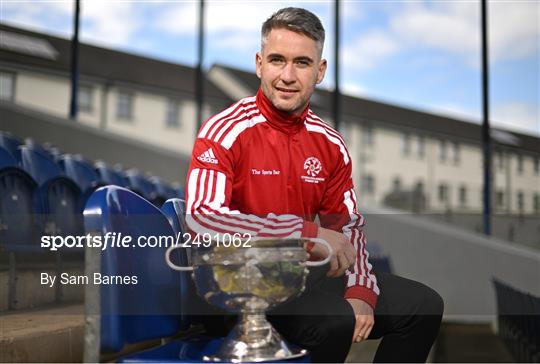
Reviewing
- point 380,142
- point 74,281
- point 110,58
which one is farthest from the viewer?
point 380,142

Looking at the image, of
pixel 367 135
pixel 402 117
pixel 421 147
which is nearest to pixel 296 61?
pixel 367 135

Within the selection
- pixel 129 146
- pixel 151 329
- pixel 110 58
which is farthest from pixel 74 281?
pixel 110 58

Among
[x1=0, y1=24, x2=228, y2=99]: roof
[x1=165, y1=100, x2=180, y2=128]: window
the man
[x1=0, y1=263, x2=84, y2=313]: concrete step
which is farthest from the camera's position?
[x1=165, y1=100, x2=180, y2=128]: window

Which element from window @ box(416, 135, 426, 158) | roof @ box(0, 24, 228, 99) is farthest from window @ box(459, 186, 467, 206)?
window @ box(416, 135, 426, 158)

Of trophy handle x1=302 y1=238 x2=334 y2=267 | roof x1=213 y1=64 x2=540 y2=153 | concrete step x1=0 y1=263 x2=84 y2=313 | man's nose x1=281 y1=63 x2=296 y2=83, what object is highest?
roof x1=213 y1=64 x2=540 y2=153

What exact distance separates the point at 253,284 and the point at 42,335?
0.87 metres

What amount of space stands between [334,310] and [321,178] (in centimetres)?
24

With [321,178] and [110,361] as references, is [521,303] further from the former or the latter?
[110,361]

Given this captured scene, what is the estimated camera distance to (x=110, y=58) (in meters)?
21.7

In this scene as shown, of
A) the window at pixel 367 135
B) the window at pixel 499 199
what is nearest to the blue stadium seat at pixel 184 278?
the window at pixel 499 199

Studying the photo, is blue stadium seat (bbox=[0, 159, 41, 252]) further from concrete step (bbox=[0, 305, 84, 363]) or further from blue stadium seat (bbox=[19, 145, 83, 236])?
concrete step (bbox=[0, 305, 84, 363])

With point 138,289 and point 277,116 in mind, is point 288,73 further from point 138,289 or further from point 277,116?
point 138,289

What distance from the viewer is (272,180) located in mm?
1032

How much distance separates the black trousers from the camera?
38.4 inches
